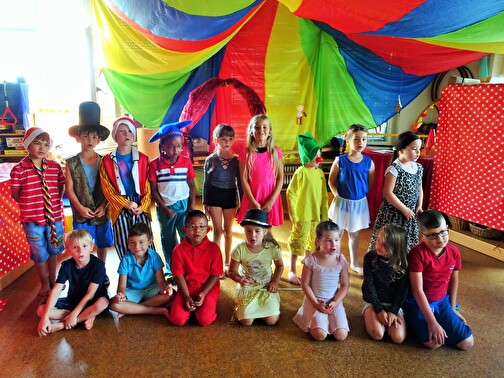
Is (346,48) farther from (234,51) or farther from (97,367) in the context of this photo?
(97,367)

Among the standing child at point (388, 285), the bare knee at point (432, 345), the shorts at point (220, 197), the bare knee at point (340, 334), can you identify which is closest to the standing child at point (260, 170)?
the shorts at point (220, 197)

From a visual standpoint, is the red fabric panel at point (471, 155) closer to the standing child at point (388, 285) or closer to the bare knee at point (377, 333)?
the standing child at point (388, 285)

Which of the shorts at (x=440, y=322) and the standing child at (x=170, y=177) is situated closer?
the shorts at (x=440, y=322)

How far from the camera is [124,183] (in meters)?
2.35

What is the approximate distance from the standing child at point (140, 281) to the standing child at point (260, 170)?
0.69m

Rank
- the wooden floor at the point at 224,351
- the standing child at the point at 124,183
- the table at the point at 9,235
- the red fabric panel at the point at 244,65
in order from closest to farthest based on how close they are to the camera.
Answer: the wooden floor at the point at 224,351 → the standing child at the point at 124,183 → the table at the point at 9,235 → the red fabric panel at the point at 244,65

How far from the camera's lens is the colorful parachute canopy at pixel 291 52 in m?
2.28

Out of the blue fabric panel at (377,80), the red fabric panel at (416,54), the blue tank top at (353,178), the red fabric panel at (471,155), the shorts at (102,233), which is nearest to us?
the shorts at (102,233)

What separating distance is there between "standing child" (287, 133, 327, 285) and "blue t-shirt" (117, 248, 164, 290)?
981mm

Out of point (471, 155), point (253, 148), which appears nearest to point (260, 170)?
point (253, 148)

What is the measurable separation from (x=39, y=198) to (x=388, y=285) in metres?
2.20

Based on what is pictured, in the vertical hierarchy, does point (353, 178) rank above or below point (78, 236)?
above

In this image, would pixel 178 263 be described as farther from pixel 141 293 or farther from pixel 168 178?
pixel 168 178

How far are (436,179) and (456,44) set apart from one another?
1158 mm
